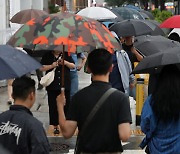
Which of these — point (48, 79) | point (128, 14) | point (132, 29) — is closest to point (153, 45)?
point (132, 29)

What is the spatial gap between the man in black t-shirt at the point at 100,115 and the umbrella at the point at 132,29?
488 centimetres

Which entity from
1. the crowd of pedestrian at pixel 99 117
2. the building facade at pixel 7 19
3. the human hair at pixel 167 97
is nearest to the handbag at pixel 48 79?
the crowd of pedestrian at pixel 99 117

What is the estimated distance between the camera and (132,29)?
9.45 metres

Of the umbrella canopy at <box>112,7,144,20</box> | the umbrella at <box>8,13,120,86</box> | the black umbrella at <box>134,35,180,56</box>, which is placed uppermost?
the umbrella at <box>8,13,120,86</box>

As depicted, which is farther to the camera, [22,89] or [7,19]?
[7,19]

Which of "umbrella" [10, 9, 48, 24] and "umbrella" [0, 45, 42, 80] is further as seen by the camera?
"umbrella" [10, 9, 48, 24]

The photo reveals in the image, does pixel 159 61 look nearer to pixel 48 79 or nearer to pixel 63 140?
pixel 48 79

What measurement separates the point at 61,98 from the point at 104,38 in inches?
30.1

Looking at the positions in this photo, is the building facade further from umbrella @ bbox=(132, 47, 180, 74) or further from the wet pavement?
umbrella @ bbox=(132, 47, 180, 74)

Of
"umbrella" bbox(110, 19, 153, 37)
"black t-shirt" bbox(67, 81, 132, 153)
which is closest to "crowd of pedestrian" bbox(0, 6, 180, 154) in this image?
"black t-shirt" bbox(67, 81, 132, 153)

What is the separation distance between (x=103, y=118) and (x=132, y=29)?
560 centimetres

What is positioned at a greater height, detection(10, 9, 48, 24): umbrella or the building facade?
detection(10, 9, 48, 24): umbrella

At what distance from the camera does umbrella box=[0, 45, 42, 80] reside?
398 centimetres

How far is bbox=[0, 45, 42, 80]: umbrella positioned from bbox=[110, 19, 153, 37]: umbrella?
484 cm
